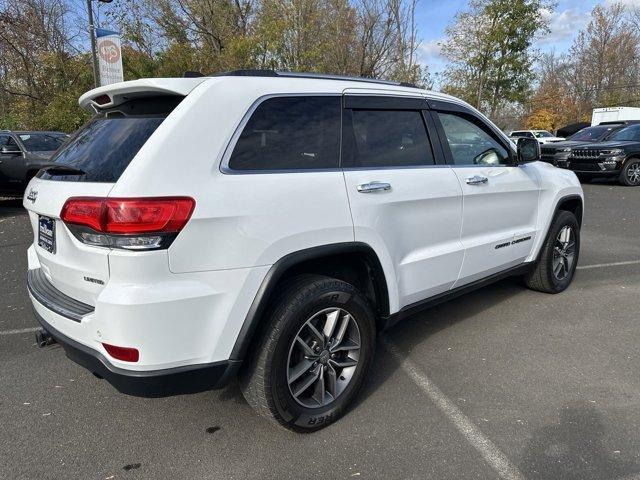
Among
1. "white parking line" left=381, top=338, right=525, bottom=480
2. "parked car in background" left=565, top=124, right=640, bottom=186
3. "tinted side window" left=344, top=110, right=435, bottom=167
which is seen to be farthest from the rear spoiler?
"parked car in background" left=565, top=124, right=640, bottom=186

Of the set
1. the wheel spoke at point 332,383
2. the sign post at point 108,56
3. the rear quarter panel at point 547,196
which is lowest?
the wheel spoke at point 332,383

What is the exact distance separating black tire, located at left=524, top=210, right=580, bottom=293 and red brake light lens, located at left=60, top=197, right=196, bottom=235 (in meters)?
3.63

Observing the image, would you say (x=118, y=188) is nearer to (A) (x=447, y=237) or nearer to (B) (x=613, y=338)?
(A) (x=447, y=237)

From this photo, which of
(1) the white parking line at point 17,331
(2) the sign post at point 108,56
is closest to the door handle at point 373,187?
(1) the white parking line at point 17,331

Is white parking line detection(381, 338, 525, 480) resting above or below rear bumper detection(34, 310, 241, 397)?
below

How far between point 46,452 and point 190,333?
114 cm

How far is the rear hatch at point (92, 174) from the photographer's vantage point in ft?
7.07

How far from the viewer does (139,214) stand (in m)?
2.00

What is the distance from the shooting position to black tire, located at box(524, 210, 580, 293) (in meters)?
4.49

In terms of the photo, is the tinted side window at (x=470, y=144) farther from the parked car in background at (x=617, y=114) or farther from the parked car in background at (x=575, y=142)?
the parked car in background at (x=617, y=114)

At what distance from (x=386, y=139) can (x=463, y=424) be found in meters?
1.75

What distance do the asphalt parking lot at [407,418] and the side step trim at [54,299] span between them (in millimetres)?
751

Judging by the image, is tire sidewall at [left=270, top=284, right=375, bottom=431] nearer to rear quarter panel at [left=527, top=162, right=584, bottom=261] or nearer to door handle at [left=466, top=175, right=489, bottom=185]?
door handle at [left=466, top=175, right=489, bottom=185]

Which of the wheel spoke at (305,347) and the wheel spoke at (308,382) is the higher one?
the wheel spoke at (305,347)
